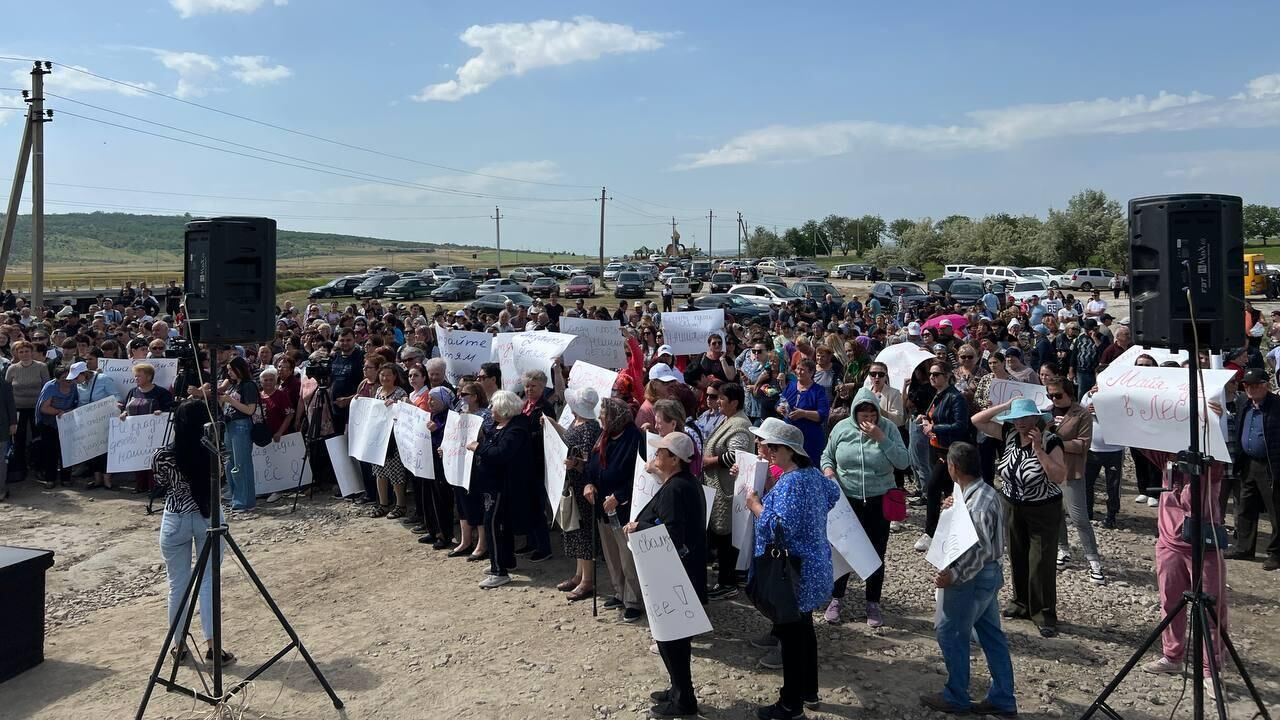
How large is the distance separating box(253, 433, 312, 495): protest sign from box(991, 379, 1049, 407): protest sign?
26.9 ft

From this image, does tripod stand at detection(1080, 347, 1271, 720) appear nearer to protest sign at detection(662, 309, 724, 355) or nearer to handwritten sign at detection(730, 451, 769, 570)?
handwritten sign at detection(730, 451, 769, 570)

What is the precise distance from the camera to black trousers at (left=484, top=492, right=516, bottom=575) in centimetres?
799

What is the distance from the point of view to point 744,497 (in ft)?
23.5

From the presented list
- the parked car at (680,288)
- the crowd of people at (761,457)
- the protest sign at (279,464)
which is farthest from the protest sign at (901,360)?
the parked car at (680,288)

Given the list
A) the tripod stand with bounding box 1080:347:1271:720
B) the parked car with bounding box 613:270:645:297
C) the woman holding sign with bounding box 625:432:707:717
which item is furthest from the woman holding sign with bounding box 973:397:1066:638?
the parked car with bounding box 613:270:645:297

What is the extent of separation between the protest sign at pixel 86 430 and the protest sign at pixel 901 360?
31.9 feet

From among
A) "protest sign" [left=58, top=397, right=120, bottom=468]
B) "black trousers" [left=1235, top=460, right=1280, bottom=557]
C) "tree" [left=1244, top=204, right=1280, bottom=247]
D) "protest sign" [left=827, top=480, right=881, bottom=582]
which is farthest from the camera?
"tree" [left=1244, top=204, right=1280, bottom=247]

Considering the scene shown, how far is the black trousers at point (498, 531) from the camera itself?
7.99 metres

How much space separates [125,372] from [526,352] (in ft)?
20.0

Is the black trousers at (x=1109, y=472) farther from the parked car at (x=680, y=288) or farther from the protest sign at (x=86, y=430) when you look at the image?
the parked car at (x=680, y=288)

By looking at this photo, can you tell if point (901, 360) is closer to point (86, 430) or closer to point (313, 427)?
point (313, 427)

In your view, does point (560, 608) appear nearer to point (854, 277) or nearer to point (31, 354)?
point (31, 354)

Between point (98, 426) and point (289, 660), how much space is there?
691 centimetres

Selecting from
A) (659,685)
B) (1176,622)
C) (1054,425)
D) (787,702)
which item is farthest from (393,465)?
(1176,622)
